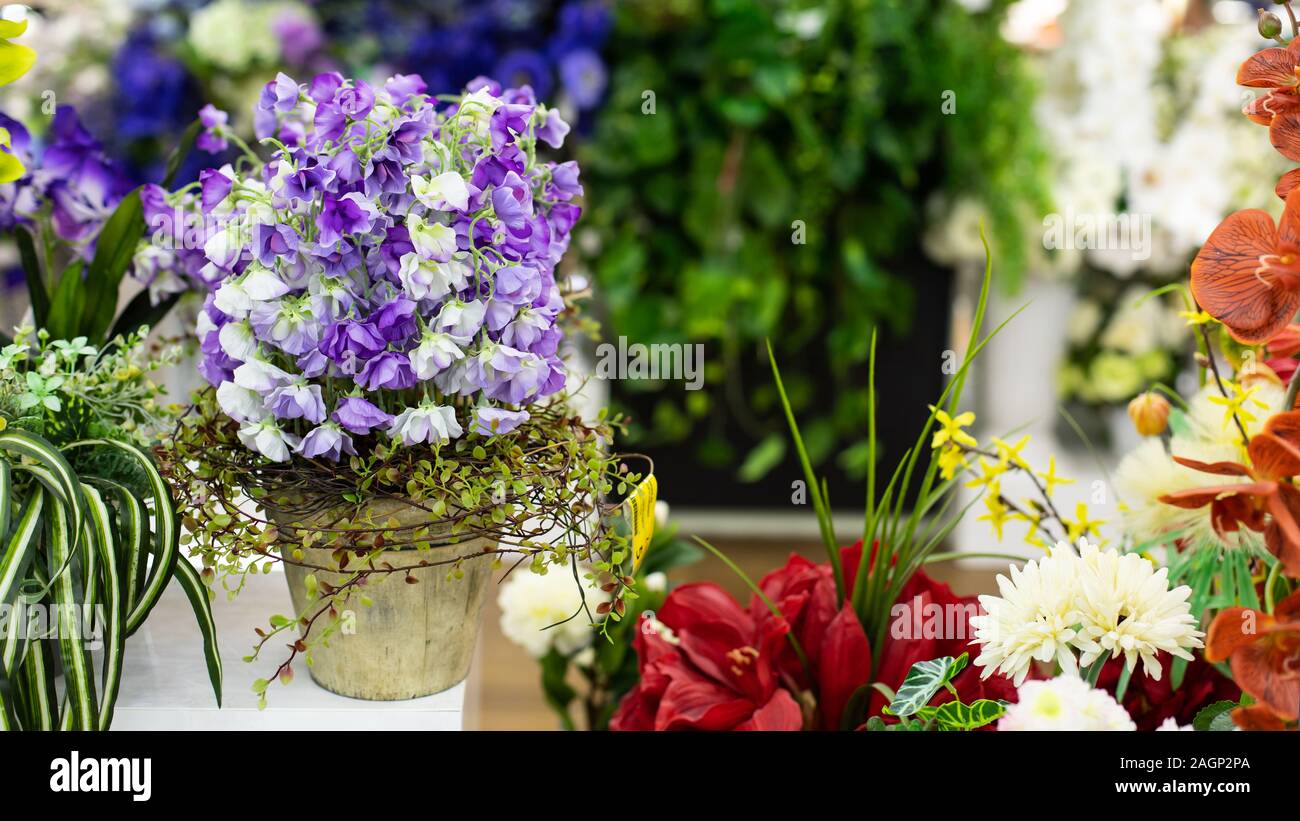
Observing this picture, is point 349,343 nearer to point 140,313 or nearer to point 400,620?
point 400,620

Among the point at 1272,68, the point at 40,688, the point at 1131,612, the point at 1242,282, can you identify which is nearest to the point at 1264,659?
the point at 1131,612

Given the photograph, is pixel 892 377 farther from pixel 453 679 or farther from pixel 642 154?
pixel 453 679

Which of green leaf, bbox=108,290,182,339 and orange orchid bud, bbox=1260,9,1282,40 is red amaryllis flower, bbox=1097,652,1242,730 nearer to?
orange orchid bud, bbox=1260,9,1282,40

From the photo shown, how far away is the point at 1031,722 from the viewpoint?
479 mm

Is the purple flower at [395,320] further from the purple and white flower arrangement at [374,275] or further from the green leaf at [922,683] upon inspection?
the green leaf at [922,683]

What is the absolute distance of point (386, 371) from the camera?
21.9 inches

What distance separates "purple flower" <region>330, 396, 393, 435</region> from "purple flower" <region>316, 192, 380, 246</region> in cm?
9

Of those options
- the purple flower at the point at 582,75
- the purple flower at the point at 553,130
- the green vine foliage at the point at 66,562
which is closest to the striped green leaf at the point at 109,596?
the green vine foliage at the point at 66,562

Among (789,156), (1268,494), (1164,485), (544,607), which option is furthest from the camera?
(789,156)

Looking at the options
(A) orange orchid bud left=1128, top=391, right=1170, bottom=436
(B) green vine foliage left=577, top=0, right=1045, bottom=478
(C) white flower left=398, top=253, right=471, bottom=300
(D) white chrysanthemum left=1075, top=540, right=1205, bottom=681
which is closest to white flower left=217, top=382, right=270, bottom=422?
(C) white flower left=398, top=253, right=471, bottom=300

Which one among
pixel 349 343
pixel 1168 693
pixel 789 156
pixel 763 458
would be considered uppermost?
pixel 789 156

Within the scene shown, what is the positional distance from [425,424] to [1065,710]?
A: 34 centimetres

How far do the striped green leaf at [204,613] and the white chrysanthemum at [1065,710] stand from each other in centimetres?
41
